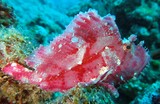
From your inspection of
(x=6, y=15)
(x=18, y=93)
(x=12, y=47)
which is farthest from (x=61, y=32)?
(x=18, y=93)

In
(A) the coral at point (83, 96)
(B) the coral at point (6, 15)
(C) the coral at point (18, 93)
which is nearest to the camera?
(A) the coral at point (83, 96)

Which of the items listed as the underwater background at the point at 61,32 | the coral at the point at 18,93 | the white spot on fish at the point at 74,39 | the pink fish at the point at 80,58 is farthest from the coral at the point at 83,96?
the white spot on fish at the point at 74,39

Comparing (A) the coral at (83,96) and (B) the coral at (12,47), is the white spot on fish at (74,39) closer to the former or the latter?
(A) the coral at (83,96)

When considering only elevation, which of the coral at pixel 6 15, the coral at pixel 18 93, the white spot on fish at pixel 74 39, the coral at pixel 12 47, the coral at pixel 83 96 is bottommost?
→ the coral at pixel 83 96

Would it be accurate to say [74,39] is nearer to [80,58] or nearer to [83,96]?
[80,58]

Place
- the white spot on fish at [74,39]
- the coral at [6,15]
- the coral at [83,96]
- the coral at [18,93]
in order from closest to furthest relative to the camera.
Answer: the coral at [83,96] → the white spot on fish at [74,39] → the coral at [18,93] → the coral at [6,15]

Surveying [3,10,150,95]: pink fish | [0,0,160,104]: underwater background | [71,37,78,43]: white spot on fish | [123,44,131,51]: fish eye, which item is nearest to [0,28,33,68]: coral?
[0,0,160,104]: underwater background

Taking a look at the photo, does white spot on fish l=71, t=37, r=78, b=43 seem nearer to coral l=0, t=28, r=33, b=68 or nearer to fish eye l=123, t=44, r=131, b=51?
fish eye l=123, t=44, r=131, b=51
